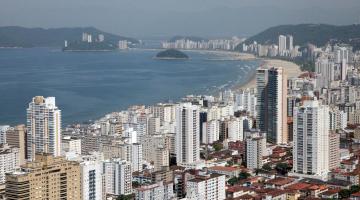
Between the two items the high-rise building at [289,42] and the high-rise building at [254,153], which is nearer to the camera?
the high-rise building at [254,153]

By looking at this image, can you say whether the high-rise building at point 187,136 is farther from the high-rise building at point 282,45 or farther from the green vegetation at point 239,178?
the high-rise building at point 282,45

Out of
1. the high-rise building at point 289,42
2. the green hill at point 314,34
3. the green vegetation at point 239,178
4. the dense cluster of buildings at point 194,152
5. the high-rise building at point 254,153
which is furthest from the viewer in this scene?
the high-rise building at point 289,42

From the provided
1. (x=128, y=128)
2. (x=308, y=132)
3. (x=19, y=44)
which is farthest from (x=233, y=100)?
(x=19, y=44)

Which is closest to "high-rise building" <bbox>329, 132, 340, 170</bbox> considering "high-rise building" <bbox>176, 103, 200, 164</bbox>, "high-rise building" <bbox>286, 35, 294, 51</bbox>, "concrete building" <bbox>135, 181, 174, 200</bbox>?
"high-rise building" <bbox>176, 103, 200, 164</bbox>

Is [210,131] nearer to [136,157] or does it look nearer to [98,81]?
[136,157]

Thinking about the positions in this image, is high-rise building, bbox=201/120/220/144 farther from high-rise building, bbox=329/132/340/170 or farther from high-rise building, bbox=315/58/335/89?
high-rise building, bbox=315/58/335/89

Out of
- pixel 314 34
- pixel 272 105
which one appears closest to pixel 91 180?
pixel 272 105

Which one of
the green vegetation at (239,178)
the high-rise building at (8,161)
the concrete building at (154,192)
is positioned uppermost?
the high-rise building at (8,161)

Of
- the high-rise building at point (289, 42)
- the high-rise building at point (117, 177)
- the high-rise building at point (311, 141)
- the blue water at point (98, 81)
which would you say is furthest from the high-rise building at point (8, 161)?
the high-rise building at point (289, 42)
